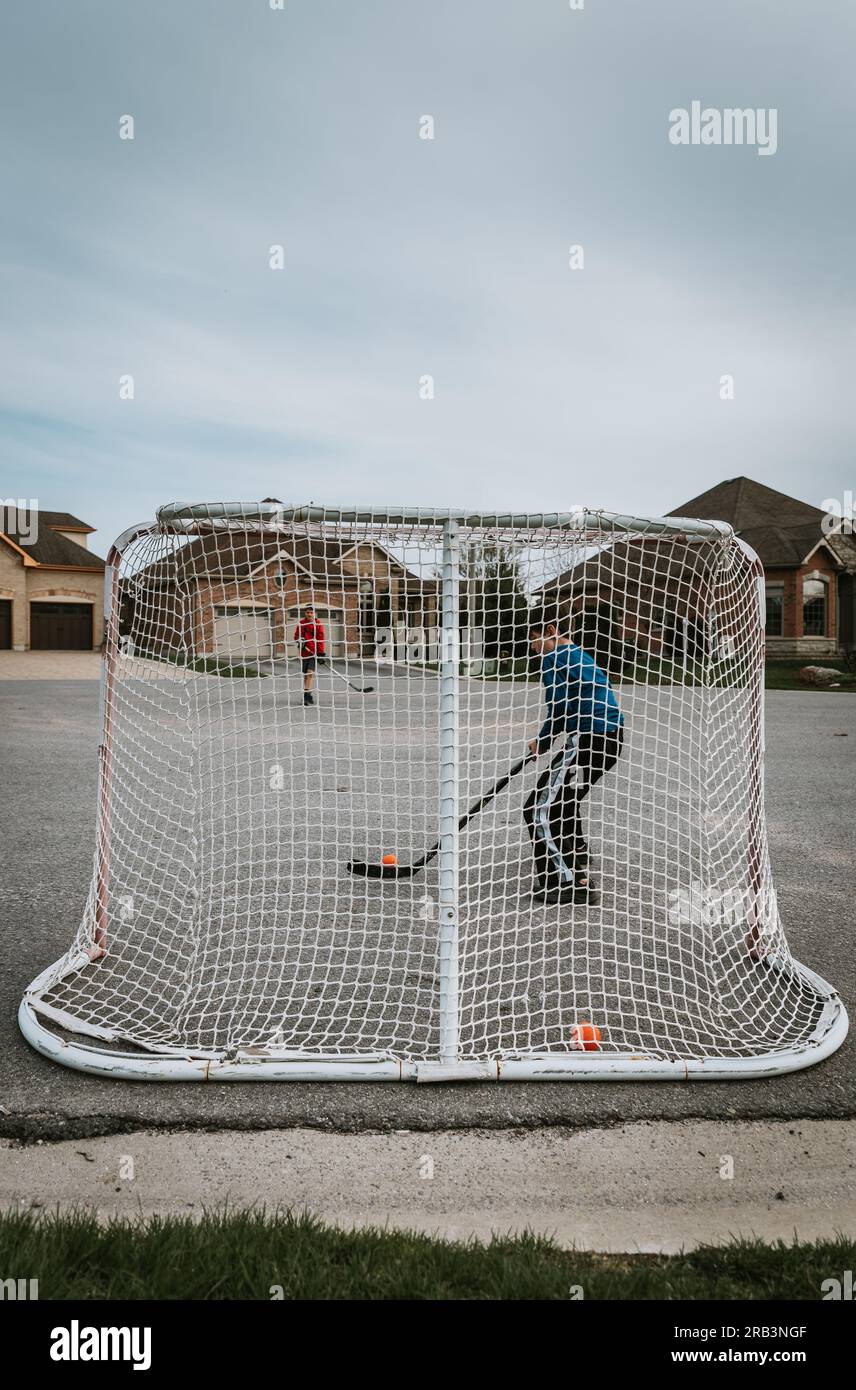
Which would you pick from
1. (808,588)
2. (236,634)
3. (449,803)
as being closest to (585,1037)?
(449,803)

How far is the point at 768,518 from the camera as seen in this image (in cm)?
4250

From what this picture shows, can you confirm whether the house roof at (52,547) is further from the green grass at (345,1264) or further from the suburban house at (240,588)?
the green grass at (345,1264)

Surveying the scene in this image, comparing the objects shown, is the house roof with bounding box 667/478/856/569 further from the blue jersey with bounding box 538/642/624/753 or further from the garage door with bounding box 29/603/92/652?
the blue jersey with bounding box 538/642/624/753

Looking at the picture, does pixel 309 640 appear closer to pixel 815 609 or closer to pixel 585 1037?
pixel 585 1037

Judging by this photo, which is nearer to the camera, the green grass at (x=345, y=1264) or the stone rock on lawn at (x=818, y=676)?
the green grass at (x=345, y=1264)

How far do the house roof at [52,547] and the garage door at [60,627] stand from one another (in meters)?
2.07

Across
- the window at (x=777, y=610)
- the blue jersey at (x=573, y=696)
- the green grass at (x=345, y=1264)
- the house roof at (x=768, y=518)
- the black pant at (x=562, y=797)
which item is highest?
the house roof at (x=768, y=518)

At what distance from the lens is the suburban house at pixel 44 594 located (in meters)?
45.6

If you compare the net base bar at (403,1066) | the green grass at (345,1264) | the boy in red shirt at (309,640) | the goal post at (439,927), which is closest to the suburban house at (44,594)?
the boy in red shirt at (309,640)

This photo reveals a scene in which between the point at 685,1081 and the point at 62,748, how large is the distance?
9.90 m

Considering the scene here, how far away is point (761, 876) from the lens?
438 centimetres

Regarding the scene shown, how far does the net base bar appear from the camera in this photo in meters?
3.30

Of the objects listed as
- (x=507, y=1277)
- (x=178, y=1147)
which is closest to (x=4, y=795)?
(x=178, y=1147)
